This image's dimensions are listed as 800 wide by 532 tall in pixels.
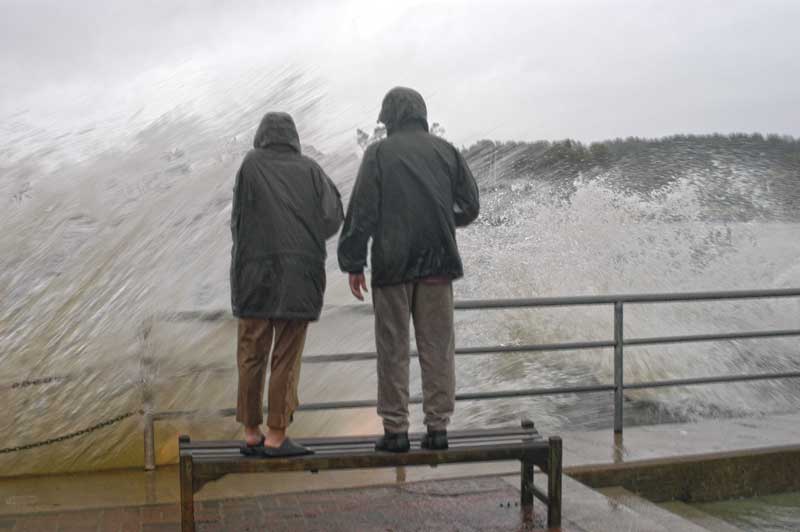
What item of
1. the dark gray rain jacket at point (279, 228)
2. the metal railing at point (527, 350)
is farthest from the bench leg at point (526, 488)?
the dark gray rain jacket at point (279, 228)

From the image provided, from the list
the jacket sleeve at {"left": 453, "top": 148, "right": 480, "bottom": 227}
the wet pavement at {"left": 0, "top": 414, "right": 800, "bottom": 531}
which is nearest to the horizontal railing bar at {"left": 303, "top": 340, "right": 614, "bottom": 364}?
the wet pavement at {"left": 0, "top": 414, "right": 800, "bottom": 531}

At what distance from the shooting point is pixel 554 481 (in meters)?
4.75

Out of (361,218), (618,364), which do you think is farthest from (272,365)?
(618,364)

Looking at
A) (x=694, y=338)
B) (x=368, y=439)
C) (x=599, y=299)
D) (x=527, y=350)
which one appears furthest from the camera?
(x=694, y=338)

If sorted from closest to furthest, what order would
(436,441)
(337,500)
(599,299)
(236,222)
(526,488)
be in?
(236,222) < (436,441) < (526,488) < (337,500) < (599,299)

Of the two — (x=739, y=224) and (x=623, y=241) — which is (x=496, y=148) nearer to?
(x=623, y=241)

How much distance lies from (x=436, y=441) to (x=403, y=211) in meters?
1.03

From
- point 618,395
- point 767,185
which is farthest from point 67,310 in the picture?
point 767,185

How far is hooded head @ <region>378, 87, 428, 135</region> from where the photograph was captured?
4680 millimetres

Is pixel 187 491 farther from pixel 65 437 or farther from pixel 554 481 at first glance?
pixel 65 437

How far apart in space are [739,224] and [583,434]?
208 inches

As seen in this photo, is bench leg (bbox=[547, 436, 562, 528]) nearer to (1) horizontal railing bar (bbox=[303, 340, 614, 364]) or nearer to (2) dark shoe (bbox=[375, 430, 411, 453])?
(2) dark shoe (bbox=[375, 430, 411, 453])

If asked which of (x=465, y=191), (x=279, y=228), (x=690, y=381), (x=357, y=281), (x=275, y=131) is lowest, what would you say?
(x=690, y=381)

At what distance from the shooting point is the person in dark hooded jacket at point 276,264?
14.5 ft
